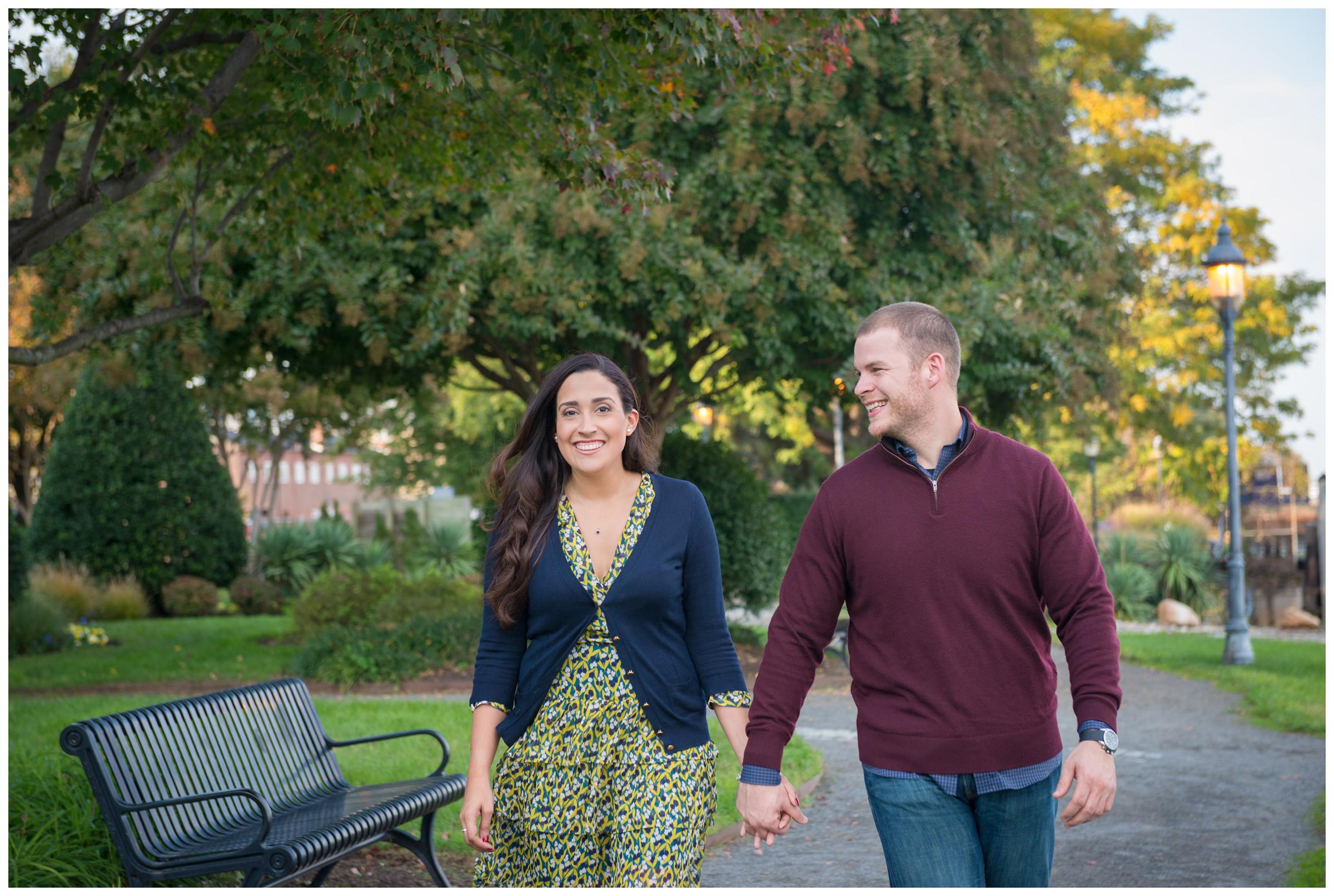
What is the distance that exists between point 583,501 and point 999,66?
1298cm

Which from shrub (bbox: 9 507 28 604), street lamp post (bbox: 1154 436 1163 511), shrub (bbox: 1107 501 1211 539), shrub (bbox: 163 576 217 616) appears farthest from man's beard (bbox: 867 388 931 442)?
street lamp post (bbox: 1154 436 1163 511)

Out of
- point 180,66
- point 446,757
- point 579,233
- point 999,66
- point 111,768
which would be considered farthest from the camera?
point 999,66

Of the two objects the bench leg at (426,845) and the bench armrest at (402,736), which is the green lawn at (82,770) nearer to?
the bench armrest at (402,736)

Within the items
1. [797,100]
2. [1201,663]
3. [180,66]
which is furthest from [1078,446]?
[180,66]

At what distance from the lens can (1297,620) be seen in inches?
876

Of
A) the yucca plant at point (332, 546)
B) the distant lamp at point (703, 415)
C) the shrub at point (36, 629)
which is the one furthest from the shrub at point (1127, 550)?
the shrub at point (36, 629)

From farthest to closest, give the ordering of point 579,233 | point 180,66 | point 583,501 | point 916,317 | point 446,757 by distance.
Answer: point 579,233
point 180,66
point 446,757
point 583,501
point 916,317

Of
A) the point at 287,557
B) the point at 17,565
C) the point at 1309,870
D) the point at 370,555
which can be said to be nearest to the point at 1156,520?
the point at 370,555

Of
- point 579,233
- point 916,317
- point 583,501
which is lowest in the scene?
point 583,501

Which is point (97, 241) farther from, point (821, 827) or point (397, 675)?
point (821, 827)

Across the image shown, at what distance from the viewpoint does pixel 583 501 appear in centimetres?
361

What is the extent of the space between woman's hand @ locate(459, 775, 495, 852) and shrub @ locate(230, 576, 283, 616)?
63.9 ft

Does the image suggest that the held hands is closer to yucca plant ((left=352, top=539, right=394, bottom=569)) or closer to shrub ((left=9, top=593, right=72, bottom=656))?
shrub ((left=9, top=593, right=72, bottom=656))

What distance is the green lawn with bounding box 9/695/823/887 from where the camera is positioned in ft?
17.9
